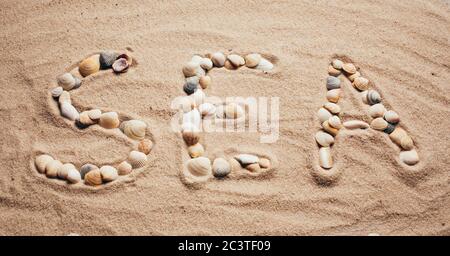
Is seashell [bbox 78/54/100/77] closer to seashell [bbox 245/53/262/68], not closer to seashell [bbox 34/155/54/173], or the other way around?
seashell [bbox 34/155/54/173]

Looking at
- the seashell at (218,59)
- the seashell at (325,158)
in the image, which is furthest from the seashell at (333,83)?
the seashell at (218,59)

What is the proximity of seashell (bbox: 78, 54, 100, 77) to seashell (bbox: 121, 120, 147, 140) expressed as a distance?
548 millimetres

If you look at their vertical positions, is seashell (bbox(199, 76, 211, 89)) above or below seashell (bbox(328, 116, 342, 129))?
above

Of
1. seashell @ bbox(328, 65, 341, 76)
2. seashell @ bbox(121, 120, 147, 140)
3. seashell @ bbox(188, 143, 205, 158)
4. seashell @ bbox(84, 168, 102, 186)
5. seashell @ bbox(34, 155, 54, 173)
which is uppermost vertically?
seashell @ bbox(328, 65, 341, 76)

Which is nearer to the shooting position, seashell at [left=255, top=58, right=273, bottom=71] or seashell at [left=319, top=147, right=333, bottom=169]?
seashell at [left=319, top=147, right=333, bottom=169]

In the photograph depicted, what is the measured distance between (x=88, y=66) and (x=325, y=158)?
1817 mm

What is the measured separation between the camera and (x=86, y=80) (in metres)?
2.82

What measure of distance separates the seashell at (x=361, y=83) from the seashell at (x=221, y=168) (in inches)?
45.6

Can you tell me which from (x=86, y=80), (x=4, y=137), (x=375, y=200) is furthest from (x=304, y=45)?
(x=4, y=137)

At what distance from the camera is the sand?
2373 millimetres

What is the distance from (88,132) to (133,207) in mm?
639

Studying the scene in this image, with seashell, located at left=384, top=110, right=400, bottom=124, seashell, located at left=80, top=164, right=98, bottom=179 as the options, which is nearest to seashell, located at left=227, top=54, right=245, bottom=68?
seashell, located at left=384, top=110, right=400, bottom=124

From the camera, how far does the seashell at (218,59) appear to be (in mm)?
2873

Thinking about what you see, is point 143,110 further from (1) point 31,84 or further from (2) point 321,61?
(2) point 321,61
